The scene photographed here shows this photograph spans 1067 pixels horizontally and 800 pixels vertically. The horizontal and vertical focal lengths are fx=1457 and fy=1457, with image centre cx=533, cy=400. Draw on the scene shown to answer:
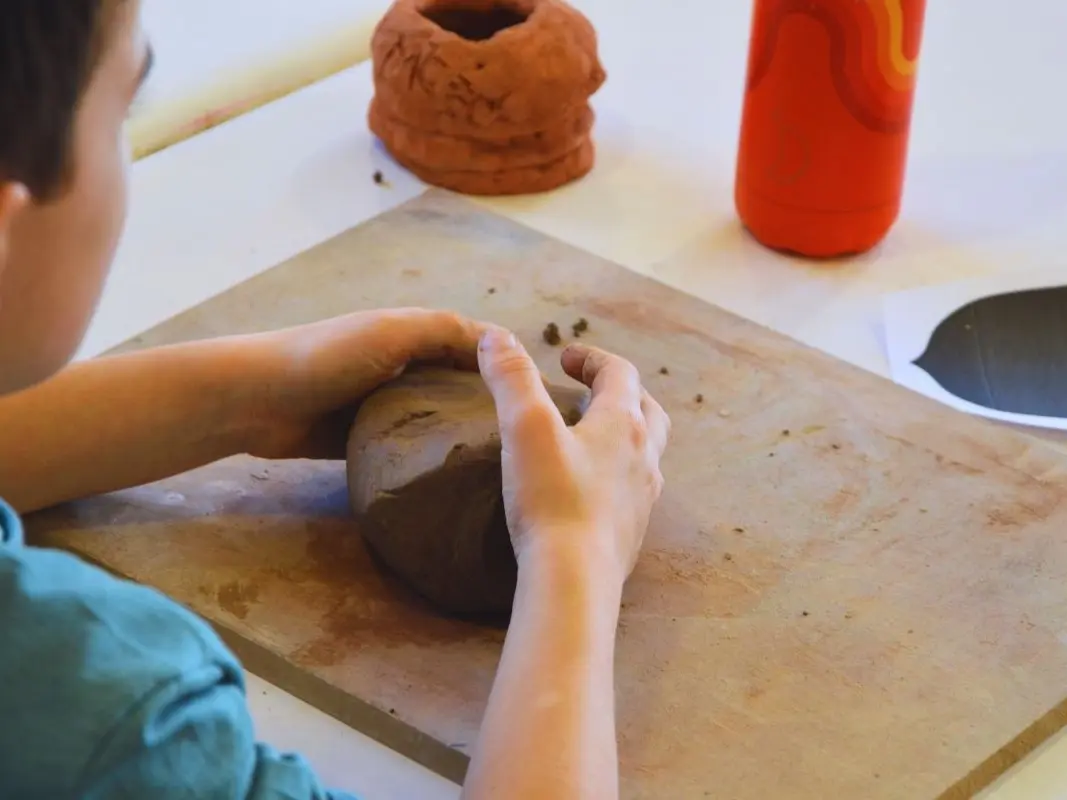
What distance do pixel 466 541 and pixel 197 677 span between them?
26 centimetres

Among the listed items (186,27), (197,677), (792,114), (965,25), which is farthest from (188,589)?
(965,25)

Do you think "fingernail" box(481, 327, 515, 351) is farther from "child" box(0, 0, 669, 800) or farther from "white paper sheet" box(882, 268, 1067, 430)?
"white paper sheet" box(882, 268, 1067, 430)

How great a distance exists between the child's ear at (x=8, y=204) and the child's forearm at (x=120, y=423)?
360 mm

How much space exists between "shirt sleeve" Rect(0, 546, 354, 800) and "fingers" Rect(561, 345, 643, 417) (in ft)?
1.05

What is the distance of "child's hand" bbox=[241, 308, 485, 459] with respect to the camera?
0.92m

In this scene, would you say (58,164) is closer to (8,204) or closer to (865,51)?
(8,204)

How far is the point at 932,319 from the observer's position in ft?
3.78

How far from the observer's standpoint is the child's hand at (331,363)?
92 cm

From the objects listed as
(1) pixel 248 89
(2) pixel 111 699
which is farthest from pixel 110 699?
(1) pixel 248 89

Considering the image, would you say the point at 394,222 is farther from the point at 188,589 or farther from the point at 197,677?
the point at 197,677

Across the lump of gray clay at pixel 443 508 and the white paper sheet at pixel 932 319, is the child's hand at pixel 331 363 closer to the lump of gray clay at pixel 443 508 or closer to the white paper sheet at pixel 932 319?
the lump of gray clay at pixel 443 508

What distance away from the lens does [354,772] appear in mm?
770

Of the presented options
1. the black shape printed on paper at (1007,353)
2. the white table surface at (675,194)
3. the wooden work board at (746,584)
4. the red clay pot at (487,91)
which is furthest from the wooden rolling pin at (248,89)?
the black shape printed on paper at (1007,353)

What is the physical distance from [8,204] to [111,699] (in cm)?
19
